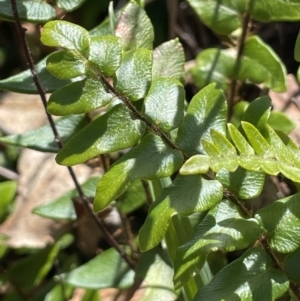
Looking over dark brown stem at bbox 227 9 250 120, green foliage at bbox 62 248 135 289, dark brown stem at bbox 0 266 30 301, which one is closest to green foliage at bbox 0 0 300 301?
green foliage at bbox 62 248 135 289

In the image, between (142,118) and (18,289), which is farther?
(18,289)

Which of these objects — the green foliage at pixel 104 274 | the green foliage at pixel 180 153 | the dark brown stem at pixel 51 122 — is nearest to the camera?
the green foliage at pixel 180 153

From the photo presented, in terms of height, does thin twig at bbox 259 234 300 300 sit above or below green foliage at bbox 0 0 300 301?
below

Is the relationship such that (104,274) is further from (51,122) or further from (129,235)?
(51,122)

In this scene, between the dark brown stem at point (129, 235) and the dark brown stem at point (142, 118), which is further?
the dark brown stem at point (129, 235)

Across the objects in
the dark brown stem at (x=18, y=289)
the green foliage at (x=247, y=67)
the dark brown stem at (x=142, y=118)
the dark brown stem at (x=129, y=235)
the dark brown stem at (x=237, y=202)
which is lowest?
the dark brown stem at (x=18, y=289)

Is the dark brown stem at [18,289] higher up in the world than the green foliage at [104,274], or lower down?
lower down

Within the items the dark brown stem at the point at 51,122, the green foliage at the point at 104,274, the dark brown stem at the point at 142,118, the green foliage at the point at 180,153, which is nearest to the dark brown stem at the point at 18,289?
the green foliage at the point at 104,274

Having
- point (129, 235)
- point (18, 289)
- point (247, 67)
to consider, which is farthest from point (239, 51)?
point (18, 289)

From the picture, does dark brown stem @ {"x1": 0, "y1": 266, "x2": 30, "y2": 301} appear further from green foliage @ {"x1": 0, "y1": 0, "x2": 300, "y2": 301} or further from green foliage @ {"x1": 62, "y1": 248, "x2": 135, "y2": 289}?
green foliage @ {"x1": 0, "y1": 0, "x2": 300, "y2": 301}

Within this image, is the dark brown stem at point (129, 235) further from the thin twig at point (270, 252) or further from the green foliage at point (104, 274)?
the thin twig at point (270, 252)

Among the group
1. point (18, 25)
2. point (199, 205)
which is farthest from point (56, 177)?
point (199, 205)

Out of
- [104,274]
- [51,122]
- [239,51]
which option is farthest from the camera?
[239,51]
